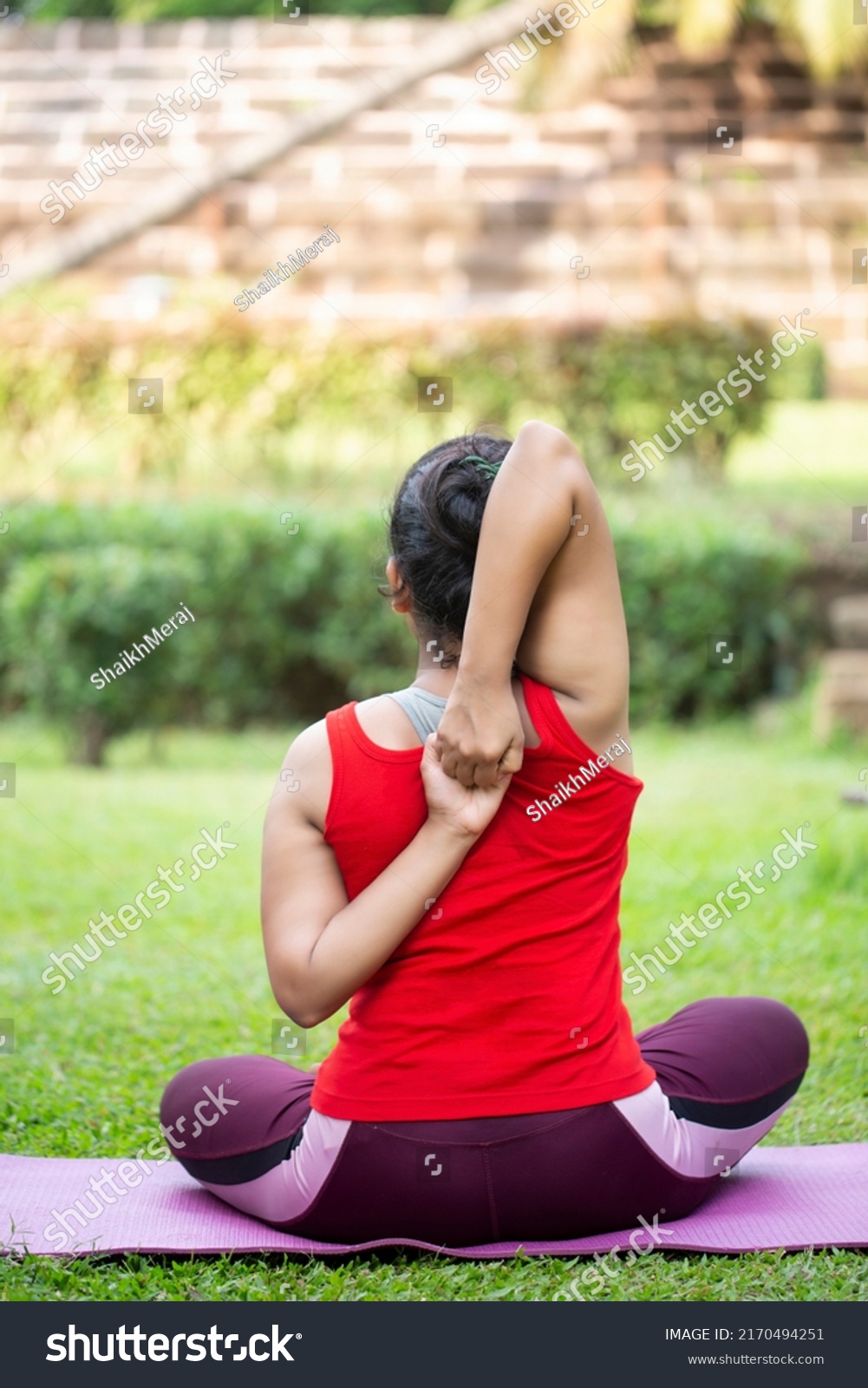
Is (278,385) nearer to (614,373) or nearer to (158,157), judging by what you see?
(614,373)

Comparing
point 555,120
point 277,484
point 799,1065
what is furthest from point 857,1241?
point 555,120

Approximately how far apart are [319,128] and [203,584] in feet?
14.7

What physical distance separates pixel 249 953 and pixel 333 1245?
6.62 ft
